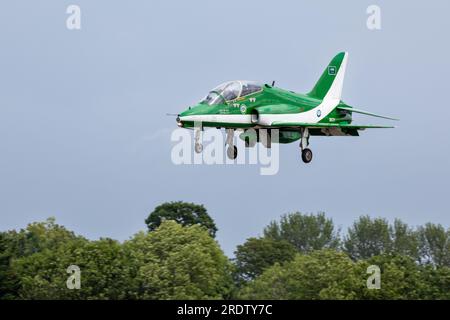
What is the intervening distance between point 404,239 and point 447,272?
142ft

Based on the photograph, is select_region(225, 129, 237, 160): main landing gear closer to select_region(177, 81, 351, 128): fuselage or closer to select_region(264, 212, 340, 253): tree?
select_region(177, 81, 351, 128): fuselage

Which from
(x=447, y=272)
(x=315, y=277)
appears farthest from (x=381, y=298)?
(x=447, y=272)

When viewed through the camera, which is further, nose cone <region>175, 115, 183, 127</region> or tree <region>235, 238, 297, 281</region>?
tree <region>235, 238, 297, 281</region>

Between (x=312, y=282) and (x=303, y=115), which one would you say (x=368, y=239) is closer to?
(x=312, y=282)

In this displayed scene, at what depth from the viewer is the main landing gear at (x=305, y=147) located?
72.8m

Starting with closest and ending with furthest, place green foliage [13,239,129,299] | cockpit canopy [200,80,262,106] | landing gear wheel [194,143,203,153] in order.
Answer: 1. landing gear wheel [194,143,203,153]
2. cockpit canopy [200,80,262,106]
3. green foliage [13,239,129,299]

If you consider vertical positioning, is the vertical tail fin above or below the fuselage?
above

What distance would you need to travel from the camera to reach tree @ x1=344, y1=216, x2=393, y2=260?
517 ft

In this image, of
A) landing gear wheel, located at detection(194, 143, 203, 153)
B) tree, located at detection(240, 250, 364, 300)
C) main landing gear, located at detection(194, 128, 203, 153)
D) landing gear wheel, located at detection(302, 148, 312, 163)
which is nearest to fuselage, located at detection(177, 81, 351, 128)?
main landing gear, located at detection(194, 128, 203, 153)

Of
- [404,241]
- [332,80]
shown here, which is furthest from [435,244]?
[332,80]

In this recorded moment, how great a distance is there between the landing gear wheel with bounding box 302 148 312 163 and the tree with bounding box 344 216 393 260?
8388cm

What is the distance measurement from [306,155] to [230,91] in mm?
6198

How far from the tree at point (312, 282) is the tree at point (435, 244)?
143ft
